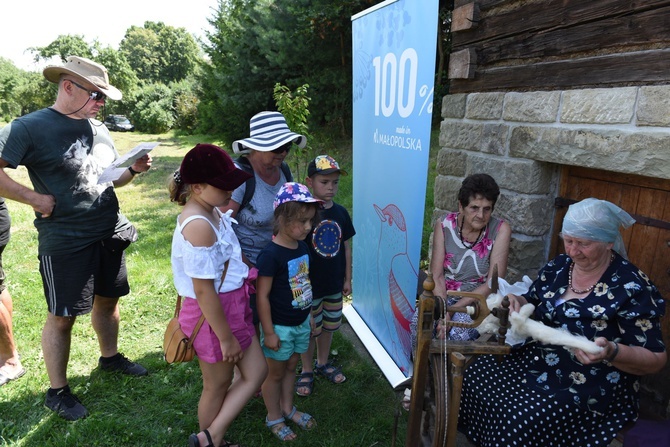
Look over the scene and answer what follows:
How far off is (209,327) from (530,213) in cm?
191

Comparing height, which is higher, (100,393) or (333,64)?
(333,64)

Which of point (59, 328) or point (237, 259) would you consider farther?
point (59, 328)

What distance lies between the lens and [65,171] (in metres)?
2.47

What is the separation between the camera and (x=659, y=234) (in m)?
2.08

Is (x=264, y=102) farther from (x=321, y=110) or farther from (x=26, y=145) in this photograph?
(x=26, y=145)

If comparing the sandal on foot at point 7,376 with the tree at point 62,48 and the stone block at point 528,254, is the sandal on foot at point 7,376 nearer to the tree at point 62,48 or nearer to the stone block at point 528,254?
the stone block at point 528,254

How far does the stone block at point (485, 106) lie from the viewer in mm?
2654

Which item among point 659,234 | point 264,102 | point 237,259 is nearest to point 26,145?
point 237,259

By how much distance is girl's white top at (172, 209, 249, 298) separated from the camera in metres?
1.90

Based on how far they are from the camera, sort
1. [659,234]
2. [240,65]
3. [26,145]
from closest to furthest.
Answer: [659,234] → [26,145] → [240,65]

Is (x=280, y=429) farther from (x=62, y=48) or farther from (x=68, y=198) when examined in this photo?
(x=62, y=48)

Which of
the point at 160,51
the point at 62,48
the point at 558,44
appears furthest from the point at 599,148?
the point at 160,51

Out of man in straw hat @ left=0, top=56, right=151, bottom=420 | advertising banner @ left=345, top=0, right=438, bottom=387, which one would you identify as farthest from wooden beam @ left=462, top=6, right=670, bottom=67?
man in straw hat @ left=0, top=56, right=151, bottom=420

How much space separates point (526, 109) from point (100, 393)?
325 cm
